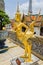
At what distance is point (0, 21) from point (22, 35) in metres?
9.16

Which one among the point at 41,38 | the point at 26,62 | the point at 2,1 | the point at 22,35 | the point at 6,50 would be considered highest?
the point at 2,1

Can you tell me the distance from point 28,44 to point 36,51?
5.49 ft

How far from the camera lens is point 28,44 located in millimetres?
3932

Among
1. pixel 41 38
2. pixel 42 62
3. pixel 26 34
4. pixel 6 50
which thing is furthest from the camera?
pixel 6 50

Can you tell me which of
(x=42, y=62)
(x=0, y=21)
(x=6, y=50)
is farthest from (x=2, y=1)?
(x=42, y=62)

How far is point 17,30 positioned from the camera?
3.71 metres

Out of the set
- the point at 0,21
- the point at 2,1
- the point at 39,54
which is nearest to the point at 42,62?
the point at 39,54

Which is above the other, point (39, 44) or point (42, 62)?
point (39, 44)

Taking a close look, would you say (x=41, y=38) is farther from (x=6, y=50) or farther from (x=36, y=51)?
(x=6, y=50)

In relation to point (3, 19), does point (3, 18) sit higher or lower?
higher

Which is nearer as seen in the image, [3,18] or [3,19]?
[3,18]

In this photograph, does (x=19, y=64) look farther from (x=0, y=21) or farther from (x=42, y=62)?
(x=0, y=21)

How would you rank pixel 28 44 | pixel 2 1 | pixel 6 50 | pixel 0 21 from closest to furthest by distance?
pixel 28 44
pixel 6 50
pixel 0 21
pixel 2 1

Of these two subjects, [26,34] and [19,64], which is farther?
[19,64]
